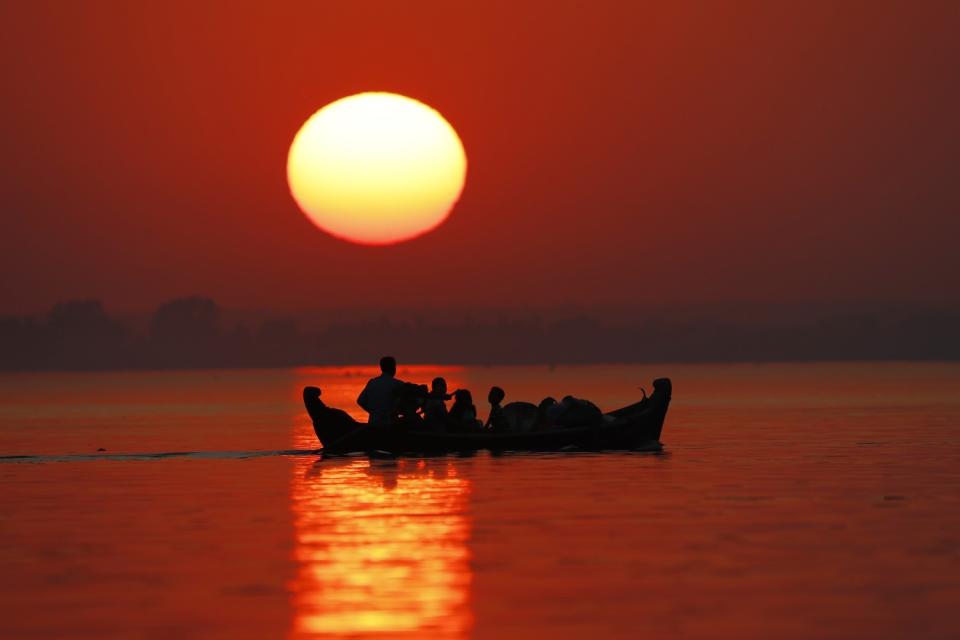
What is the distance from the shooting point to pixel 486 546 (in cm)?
2377

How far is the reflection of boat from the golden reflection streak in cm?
456

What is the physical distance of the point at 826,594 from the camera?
1900 centimetres

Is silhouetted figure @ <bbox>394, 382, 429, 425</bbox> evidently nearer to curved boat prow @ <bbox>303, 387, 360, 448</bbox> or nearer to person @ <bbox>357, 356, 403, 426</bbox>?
person @ <bbox>357, 356, 403, 426</bbox>

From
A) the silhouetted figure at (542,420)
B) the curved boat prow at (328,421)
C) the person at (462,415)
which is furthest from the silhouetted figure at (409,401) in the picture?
the silhouetted figure at (542,420)

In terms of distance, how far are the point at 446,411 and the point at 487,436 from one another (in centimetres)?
126

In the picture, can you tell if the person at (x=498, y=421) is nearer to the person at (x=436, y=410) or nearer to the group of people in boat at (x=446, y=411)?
the group of people in boat at (x=446, y=411)

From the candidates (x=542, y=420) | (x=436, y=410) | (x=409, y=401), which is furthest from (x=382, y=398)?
(x=542, y=420)

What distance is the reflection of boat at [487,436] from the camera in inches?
1673

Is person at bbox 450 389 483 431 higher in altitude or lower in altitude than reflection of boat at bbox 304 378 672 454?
higher

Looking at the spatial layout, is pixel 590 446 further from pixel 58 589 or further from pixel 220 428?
pixel 220 428

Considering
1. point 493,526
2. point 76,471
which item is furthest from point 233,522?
point 76,471

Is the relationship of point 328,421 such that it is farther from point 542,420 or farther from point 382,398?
point 542,420

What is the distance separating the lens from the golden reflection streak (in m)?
17.2

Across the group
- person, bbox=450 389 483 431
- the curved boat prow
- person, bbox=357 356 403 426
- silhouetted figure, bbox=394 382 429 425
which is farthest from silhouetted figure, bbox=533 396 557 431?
the curved boat prow
